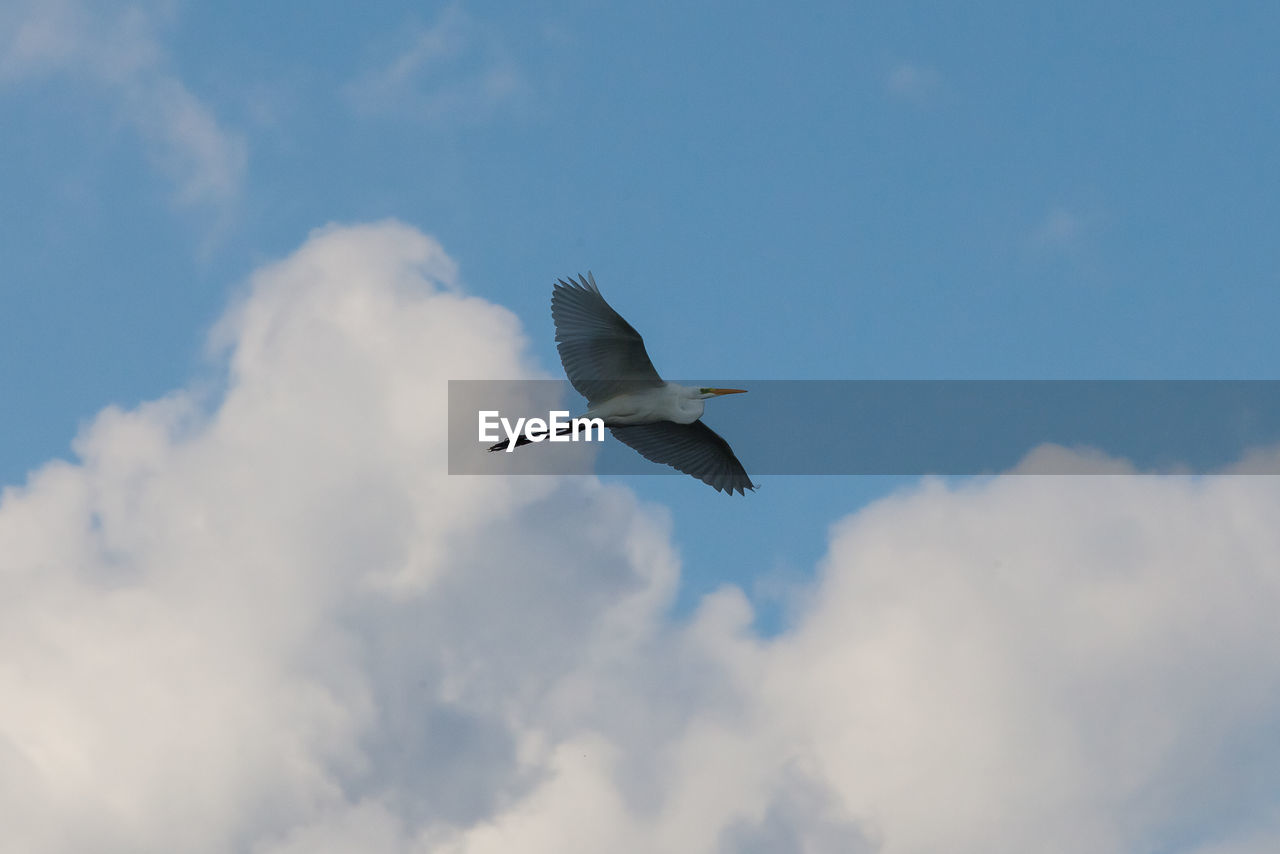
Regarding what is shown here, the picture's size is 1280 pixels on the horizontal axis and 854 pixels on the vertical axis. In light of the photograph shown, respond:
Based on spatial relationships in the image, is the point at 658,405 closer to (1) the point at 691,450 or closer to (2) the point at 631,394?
(2) the point at 631,394

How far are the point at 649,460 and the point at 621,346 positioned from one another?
3891mm

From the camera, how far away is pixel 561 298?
3238 cm

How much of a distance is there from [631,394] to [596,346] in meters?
1.68

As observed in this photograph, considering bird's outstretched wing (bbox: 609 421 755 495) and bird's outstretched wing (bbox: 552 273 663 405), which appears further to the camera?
bird's outstretched wing (bbox: 609 421 755 495)

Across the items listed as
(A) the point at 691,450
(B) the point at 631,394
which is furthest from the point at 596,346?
(A) the point at 691,450

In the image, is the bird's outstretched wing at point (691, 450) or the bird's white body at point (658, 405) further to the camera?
the bird's outstretched wing at point (691, 450)

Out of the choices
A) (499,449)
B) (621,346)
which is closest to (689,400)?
(621,346)

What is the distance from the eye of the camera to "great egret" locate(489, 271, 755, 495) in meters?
32.3

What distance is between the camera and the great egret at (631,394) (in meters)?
32.3

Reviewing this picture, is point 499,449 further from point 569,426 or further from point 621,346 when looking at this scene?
point 621,346

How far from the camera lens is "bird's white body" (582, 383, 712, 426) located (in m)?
33.8

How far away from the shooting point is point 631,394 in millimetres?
33938

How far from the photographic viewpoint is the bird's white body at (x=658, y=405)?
3378 centimetres

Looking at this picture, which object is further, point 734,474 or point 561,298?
point 734,474
